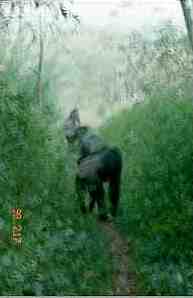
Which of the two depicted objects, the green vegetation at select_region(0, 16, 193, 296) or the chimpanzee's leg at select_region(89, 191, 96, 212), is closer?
the green vegetation at select_region(0, 16, 193, 296)

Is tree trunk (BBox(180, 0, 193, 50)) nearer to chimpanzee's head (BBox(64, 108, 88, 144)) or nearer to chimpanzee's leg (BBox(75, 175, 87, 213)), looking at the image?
chimpanzee's head (BBox(64, 108, 88, 144))

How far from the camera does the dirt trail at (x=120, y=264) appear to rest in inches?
121

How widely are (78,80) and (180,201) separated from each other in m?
0.94

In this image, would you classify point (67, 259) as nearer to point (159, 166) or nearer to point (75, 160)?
point (75, 160)

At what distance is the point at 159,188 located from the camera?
12.5 feet

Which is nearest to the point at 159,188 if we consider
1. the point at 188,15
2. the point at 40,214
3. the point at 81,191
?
the point at 81,191

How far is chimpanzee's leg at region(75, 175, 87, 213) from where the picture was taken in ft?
11.6

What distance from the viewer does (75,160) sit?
12.0 feet

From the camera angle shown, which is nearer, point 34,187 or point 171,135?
point 34,187

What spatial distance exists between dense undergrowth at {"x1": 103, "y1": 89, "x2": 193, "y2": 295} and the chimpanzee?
0.06 metres

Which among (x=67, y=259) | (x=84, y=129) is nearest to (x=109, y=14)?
(x=84, y=129)

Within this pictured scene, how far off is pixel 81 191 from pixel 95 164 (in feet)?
0.87
